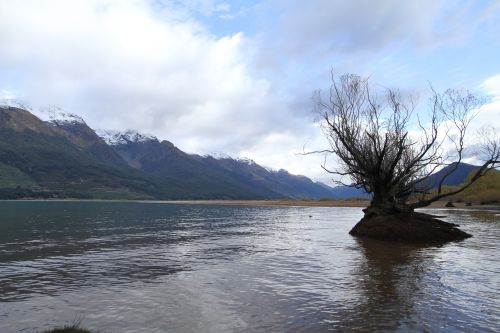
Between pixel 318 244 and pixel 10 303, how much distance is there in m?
22.4

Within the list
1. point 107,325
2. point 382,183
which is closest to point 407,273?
point 107,325

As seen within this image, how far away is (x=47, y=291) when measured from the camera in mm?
15789

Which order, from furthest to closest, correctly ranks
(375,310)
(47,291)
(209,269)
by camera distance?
(209,269), (47,291), (375,310)

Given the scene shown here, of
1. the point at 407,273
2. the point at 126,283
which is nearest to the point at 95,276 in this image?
the point at 126,283

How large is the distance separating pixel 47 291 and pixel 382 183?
29364mm

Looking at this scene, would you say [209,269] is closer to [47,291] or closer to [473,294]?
[47,291]

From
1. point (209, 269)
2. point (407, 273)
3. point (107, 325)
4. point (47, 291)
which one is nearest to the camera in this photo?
point (107, 325)

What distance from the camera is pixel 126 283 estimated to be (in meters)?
17.2

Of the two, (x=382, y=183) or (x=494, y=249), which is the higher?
(x=382, y=183)

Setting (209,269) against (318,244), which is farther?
(318,244)

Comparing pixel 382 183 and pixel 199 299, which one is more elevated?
pixel 382 183

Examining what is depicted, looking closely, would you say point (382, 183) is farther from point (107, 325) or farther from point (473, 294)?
point (107, 325)

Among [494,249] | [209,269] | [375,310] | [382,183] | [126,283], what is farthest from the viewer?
[382,183]

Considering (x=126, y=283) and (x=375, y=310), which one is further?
(x=126, y=283)
